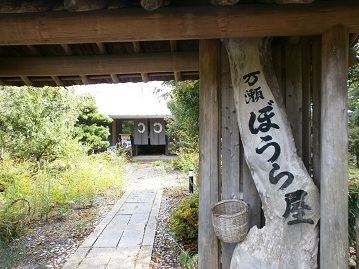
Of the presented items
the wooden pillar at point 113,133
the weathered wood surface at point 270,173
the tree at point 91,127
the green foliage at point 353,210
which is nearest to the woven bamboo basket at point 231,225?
the weathered wood surface at point 270,173

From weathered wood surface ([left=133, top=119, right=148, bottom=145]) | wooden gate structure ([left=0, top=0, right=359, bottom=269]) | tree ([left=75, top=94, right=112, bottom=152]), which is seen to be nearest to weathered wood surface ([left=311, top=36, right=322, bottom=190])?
wooden gate structure ([left=0, top=0, right=359, bottom=269])

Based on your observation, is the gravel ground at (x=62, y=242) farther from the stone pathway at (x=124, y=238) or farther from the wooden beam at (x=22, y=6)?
the wooden beam at (x=22, y=6)

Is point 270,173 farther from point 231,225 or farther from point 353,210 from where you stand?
point 353,210

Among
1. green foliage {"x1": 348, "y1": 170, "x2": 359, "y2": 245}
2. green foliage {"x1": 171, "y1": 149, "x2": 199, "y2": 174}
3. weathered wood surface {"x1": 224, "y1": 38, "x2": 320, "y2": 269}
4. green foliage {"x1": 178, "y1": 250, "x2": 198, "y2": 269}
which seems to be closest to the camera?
weathered wood surface {"x1": 224, "y1": 38, "x2": 320, "y2": 269}

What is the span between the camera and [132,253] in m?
3.78

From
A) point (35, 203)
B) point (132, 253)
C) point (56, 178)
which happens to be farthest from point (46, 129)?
point (132, 253)

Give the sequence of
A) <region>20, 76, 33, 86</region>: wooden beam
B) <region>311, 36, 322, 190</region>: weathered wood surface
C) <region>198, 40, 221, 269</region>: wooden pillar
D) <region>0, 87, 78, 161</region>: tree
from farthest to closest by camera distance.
Result: <region>0, 87, 78, 161</region>: tree → <region>20, 76, 33, 86</region>: wooden beam → <region>198, 40, 221, 269</region>: wooden pillar → <region>311, 36, 322, 190</region>: weathered wood surface

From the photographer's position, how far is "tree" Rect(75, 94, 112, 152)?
32.9ft

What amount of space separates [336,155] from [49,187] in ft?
16.3

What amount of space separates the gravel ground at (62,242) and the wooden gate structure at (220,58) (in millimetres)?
1742

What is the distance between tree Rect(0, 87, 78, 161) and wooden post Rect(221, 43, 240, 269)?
270 inches

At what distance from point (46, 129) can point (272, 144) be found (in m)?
7.38

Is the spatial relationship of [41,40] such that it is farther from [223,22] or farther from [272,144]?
[272,144]

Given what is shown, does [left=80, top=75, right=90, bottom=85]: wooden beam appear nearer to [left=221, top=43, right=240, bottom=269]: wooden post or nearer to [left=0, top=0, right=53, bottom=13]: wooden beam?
[left=0, top=0, right=53, bottom=13]: wooden beam
